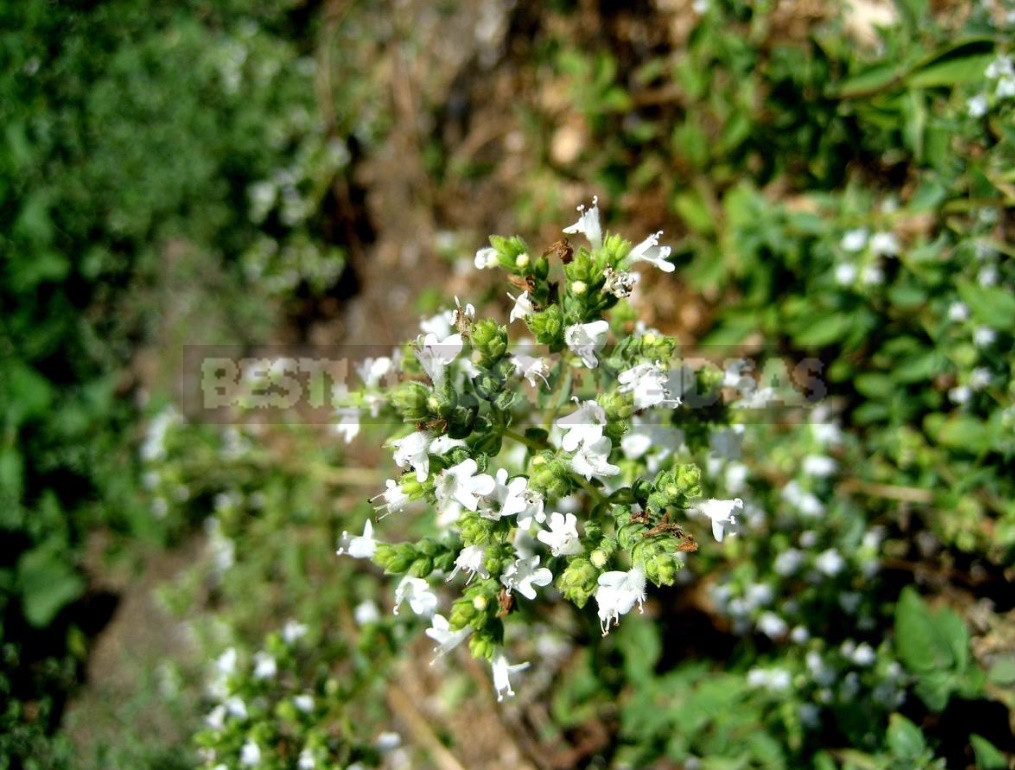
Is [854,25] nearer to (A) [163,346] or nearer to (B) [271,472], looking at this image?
(B) [271,472]

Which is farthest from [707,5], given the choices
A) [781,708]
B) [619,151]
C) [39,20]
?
[39,20]

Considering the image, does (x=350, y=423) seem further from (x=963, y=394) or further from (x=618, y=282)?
(x=963, y=394)

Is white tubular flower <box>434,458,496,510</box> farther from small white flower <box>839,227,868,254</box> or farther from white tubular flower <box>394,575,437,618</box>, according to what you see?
small white flower <box>839,227,868,254</box>

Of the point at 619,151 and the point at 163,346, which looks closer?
the point at 619,151

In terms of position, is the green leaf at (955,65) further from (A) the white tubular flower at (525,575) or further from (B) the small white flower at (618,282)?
(A) the white tubular flower at (525,575)

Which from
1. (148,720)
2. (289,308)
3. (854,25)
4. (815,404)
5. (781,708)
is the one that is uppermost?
(854,25)

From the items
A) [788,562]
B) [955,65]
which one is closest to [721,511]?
[788,562]
